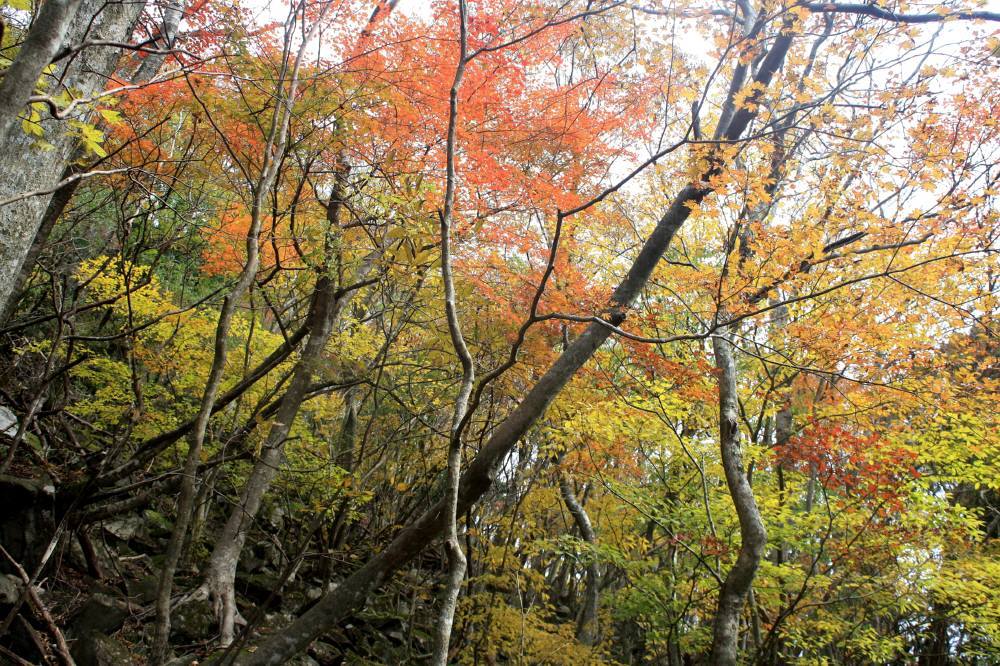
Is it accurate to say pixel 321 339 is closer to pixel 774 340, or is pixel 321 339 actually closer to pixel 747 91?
pixel 747 91

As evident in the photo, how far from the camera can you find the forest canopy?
5.02 metres

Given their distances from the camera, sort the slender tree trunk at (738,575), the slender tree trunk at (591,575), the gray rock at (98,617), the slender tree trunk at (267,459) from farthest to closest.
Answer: the slender tree trunk at (591,575)
the slender tree trunk at (267,459)
the slender tree trunk at (738,575)
the gray rock at (98,617)

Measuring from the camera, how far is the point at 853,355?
7922mm

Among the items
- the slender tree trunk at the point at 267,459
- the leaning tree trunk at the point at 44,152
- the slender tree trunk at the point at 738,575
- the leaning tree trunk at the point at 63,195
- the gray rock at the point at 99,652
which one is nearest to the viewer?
the leaning tree trunk at the point at 44,152

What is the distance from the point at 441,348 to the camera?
357 inches

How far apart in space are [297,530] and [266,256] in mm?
4965

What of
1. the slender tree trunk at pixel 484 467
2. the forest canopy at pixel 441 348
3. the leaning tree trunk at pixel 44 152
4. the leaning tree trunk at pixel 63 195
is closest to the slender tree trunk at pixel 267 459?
the forest canopy at pixel 441 348

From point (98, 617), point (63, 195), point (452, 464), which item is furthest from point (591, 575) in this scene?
point (63, 195)

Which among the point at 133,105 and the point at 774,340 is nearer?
the point at 133,105

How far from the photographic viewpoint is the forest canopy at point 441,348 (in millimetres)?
5020

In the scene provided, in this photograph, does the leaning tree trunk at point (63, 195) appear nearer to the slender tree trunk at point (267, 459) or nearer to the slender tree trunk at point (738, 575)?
the slender tree trunk at point (267, 459)

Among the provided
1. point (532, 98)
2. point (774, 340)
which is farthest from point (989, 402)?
point (532, 98)

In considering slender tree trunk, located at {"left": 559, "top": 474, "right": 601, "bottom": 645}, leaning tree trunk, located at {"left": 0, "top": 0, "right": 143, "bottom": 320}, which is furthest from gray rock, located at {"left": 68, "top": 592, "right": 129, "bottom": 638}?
slender tree trunk, located at {"left": 559, "top": 474, "right": 601, "bottom": 645}

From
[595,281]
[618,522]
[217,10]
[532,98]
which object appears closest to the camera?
[217,10]
